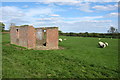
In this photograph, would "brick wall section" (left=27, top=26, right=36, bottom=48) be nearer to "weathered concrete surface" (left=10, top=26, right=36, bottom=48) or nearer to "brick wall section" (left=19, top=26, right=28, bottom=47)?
"weathered concrete surface" (left=10, top=26, right=36, bottom=48)

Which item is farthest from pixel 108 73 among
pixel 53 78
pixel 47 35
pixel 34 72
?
pixel 47 35

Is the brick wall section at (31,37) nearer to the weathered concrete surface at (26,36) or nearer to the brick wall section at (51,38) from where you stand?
the weathered concrete surface at (26,36)

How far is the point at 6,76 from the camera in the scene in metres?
5.53

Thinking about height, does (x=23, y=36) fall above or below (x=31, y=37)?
above

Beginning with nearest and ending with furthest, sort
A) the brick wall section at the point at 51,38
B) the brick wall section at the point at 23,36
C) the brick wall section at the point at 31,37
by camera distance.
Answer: the brick wall section at the point at 31,37 < the brick wall section at the point at 23,36 < the brick wall section at the point at 51,38

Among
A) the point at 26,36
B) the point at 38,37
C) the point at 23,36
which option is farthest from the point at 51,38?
the point at 23,36

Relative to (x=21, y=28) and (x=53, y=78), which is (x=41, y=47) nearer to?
(x=21, y=28)

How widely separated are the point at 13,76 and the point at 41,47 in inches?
402

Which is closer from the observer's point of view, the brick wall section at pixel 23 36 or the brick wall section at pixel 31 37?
the brick wall section at pixel 31 37

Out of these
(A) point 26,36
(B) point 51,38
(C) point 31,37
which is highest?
(A) point 26,36

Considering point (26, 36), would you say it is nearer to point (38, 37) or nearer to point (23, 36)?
point (23, 36)

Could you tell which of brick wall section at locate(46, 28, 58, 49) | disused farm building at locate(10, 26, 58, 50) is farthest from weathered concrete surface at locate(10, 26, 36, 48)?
brick wall section at locate(46, 28, 58, 49)

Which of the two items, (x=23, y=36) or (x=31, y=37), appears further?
(x=23, y=36)

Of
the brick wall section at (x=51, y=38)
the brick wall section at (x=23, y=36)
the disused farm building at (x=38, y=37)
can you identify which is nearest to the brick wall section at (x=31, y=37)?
the disused farm building at (x=38, y=37)
